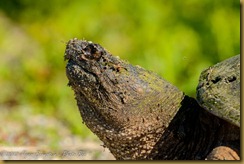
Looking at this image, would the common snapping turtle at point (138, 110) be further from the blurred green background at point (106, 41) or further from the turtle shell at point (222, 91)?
the blurred green background at point (106, 41)

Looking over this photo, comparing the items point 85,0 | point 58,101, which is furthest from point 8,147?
point 85,0

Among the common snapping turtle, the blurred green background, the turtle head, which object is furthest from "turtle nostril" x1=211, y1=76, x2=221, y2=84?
the blurred green background

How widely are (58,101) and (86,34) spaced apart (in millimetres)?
736

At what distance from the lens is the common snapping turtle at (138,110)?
243cm

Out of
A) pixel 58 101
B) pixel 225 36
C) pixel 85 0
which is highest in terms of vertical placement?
pixel 85 0

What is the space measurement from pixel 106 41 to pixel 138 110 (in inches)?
121

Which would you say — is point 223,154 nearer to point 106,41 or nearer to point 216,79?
point 216,79

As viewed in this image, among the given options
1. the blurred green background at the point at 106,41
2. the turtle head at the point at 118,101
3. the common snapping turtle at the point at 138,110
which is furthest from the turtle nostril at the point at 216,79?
the blurred green background at the point at 106,41

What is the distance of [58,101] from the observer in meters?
4.97

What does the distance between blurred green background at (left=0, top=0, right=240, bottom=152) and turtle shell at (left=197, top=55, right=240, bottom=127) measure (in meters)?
1.96

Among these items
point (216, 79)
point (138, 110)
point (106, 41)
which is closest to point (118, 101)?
point (138, 110)

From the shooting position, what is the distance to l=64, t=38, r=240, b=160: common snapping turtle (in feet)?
7.96

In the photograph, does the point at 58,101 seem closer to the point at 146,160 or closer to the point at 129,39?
the point at 129,39

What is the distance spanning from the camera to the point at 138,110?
95.7 inches
